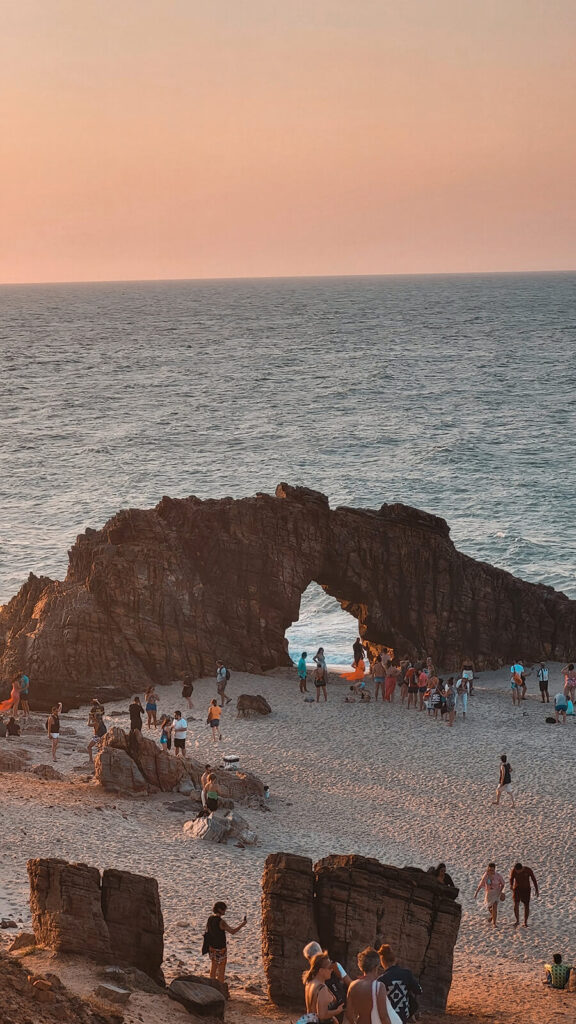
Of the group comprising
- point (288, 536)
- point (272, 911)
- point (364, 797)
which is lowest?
point (364, 797)

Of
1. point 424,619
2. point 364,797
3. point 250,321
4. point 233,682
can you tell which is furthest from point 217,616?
point 250,321

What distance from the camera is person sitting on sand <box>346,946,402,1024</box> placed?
36.5 ft

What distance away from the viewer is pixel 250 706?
32.8 m

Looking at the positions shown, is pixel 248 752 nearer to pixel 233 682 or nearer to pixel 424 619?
pixel 233 682

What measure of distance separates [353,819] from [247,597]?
43.4ft

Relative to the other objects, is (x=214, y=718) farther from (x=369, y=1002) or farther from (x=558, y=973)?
(x=369, y=1002)

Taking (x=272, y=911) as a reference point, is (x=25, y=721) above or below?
below

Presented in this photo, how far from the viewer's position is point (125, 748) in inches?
1013

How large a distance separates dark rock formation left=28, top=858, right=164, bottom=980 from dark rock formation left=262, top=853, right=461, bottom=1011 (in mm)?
1635

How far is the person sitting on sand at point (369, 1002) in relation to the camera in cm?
1112

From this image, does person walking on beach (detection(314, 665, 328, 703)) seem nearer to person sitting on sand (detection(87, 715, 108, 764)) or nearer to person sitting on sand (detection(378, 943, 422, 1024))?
person sitting on sand (detection(87, 715, 108, 764))

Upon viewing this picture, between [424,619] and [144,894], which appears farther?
[424,619]

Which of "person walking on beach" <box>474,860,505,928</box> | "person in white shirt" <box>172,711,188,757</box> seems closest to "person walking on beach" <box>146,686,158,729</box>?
"person in white shirt" <box>172,711,188,757</box>

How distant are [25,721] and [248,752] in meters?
6.52
